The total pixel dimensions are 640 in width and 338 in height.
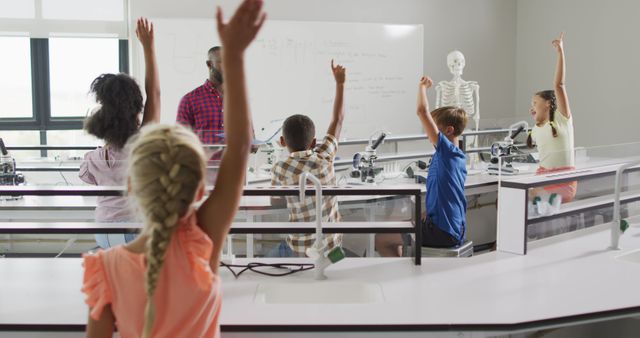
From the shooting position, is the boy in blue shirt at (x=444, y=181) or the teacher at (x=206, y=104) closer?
the boy in blue shirt at (x=444, y=181)

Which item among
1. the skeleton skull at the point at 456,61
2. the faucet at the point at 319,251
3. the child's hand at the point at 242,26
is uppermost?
the skeleton skull at the point at 456,61

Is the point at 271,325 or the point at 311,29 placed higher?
the point at 311,29

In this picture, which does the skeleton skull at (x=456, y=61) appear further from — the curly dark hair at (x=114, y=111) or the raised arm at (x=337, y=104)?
the curly dark hair at (x=114, y=111)

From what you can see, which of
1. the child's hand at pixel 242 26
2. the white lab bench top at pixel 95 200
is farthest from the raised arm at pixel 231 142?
the white lab bench top at pixel 95 200

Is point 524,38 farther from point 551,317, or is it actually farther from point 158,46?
point 551,317

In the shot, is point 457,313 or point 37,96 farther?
point 37,96

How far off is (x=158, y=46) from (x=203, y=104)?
2.67 meters

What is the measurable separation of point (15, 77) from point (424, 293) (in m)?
5.21

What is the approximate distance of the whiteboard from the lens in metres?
6.07

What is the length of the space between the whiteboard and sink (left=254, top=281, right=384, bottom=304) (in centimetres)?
397

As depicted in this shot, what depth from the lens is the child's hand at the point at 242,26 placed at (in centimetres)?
126

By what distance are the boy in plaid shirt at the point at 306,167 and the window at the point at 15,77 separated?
13.6ft

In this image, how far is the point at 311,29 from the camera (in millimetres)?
6469

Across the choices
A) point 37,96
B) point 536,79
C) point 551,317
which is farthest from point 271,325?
point 536,79
